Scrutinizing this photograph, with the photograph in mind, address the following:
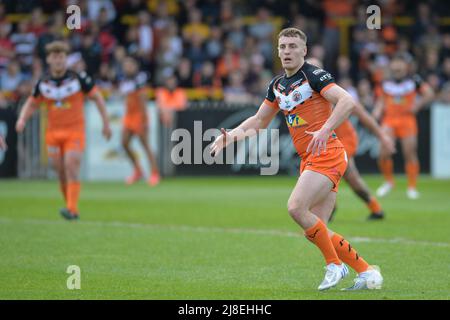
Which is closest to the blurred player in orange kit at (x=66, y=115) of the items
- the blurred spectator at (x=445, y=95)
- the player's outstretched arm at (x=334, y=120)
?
the player's outstretched arm at (x=334, y=120)

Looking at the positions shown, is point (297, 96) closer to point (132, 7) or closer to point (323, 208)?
point (323, 208)

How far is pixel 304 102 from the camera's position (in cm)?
873

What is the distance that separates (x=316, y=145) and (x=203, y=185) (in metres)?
13.9

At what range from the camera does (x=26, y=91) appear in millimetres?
24344

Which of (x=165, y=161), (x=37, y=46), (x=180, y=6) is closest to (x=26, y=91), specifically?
(x=37, y=46)

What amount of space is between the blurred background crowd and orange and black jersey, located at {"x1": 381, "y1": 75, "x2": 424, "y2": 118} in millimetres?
5152

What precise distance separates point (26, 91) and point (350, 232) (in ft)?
43.7

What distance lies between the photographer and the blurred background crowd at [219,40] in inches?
1000

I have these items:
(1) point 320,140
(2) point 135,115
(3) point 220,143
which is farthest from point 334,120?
(2) point 135,115

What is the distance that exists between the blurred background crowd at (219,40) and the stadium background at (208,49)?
1.2 inches

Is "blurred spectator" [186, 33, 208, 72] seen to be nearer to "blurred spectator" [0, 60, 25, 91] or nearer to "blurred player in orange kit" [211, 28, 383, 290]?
"blurred spectator" [0, 60, 25, 91]

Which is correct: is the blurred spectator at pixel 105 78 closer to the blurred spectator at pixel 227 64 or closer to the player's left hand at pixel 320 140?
the blurred spectator at pixel 227 64

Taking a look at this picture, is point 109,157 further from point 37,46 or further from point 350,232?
point 350,232

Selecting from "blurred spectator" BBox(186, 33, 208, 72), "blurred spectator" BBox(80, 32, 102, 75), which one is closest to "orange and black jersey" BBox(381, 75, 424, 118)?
"blurred spectator" BBox(186, 33, 208, 72)
